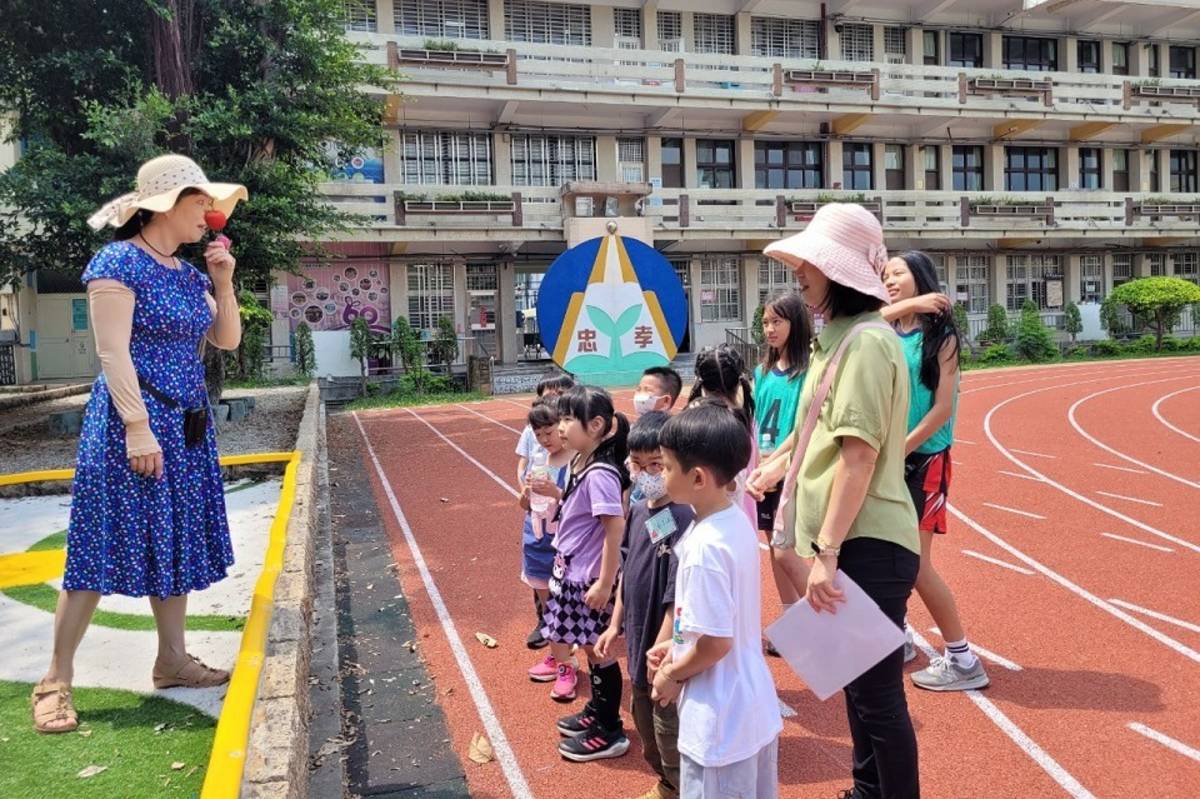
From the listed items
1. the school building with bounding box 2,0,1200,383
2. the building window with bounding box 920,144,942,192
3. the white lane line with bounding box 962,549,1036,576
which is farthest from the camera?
the building window with bounding box 920,144,942,192

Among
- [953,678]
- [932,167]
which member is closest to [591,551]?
[953,678]

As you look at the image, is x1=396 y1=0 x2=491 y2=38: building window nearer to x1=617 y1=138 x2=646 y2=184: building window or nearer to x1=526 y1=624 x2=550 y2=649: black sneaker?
x1=617 y1=138 x2=646 y2=184: building window

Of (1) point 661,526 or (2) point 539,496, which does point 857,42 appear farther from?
(1) point 661,526

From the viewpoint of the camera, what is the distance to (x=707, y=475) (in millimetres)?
2086

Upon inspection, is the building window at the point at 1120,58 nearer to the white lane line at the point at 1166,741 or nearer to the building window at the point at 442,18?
the building window at the point at 442,18

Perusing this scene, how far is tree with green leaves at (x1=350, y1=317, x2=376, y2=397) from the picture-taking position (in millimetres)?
19156

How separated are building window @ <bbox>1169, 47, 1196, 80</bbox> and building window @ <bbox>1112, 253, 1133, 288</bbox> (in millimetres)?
5973

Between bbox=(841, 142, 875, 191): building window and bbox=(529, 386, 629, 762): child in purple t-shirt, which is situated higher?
bbox=(841, 142, 875, 191): building window

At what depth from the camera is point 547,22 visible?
21938 mm

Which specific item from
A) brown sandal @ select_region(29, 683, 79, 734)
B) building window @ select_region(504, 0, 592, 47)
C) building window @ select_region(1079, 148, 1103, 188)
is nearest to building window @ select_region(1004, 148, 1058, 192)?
building window @ select_region(1079, 148, 1103, 188)

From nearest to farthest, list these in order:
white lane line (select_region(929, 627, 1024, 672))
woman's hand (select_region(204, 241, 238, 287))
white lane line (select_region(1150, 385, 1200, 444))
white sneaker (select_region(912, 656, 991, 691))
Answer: woman's hand (select_region(204, 241, 238, 287)) < white sneaker (select_region(912, 656, 991, 691)) < white lane line (select_region(929, 627, 1024, 672)) < white lane line (select_region(1150, 385, 1200, 444))

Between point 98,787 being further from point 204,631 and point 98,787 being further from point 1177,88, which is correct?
point 1177,88

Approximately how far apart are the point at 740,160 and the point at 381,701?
2135 cm

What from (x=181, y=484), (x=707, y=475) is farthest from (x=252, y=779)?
(x=707, y=475)
